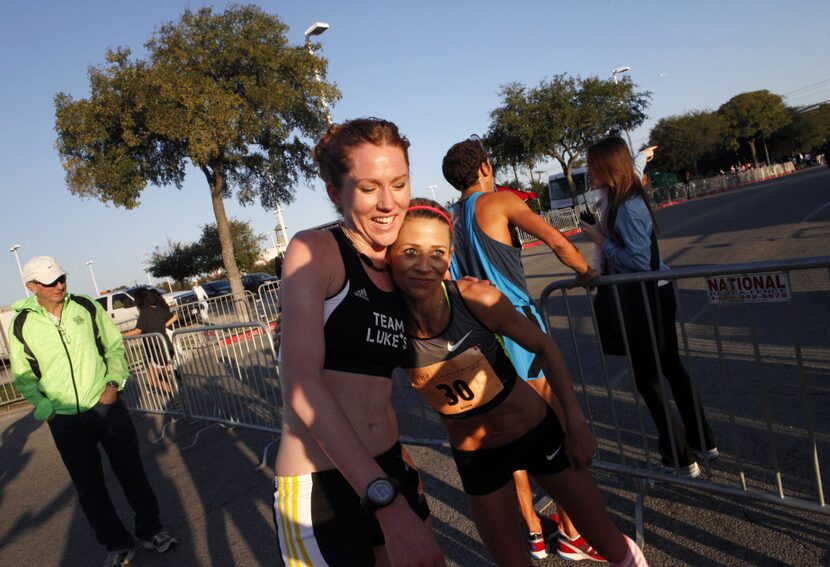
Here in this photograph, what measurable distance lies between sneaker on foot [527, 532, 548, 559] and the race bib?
132cm

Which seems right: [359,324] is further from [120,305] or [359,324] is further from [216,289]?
[216,289]

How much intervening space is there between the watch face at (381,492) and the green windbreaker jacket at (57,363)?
3.45 metres

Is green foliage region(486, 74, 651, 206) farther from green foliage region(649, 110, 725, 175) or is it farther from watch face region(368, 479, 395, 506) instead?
watch face region(368, 479, 395, 506)

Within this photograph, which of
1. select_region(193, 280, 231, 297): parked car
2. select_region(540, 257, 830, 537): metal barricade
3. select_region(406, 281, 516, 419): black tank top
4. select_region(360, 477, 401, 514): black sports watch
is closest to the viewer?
select_region(360, 477, 401, 514): black sports watch

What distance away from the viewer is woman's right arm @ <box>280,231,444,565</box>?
4.36ft

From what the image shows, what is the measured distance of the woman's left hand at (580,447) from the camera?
2268mm

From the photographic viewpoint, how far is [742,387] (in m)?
4.92

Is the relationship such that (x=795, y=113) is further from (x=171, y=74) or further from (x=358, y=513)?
(x=358, y=513)

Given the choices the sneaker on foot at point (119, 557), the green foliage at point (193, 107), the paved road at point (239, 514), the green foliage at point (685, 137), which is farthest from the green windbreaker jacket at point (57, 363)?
the green foliage at point (685, 137)

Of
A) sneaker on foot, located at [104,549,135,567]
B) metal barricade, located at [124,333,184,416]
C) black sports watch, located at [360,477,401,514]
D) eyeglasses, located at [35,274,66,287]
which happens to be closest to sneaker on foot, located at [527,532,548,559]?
black sports watch, located at [360,477,401,514]

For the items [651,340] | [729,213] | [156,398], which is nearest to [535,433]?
[651,340]

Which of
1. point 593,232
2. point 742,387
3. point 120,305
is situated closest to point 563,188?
point 120,305

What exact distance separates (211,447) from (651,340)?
5121 millimetres

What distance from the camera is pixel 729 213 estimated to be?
21.6 metres
